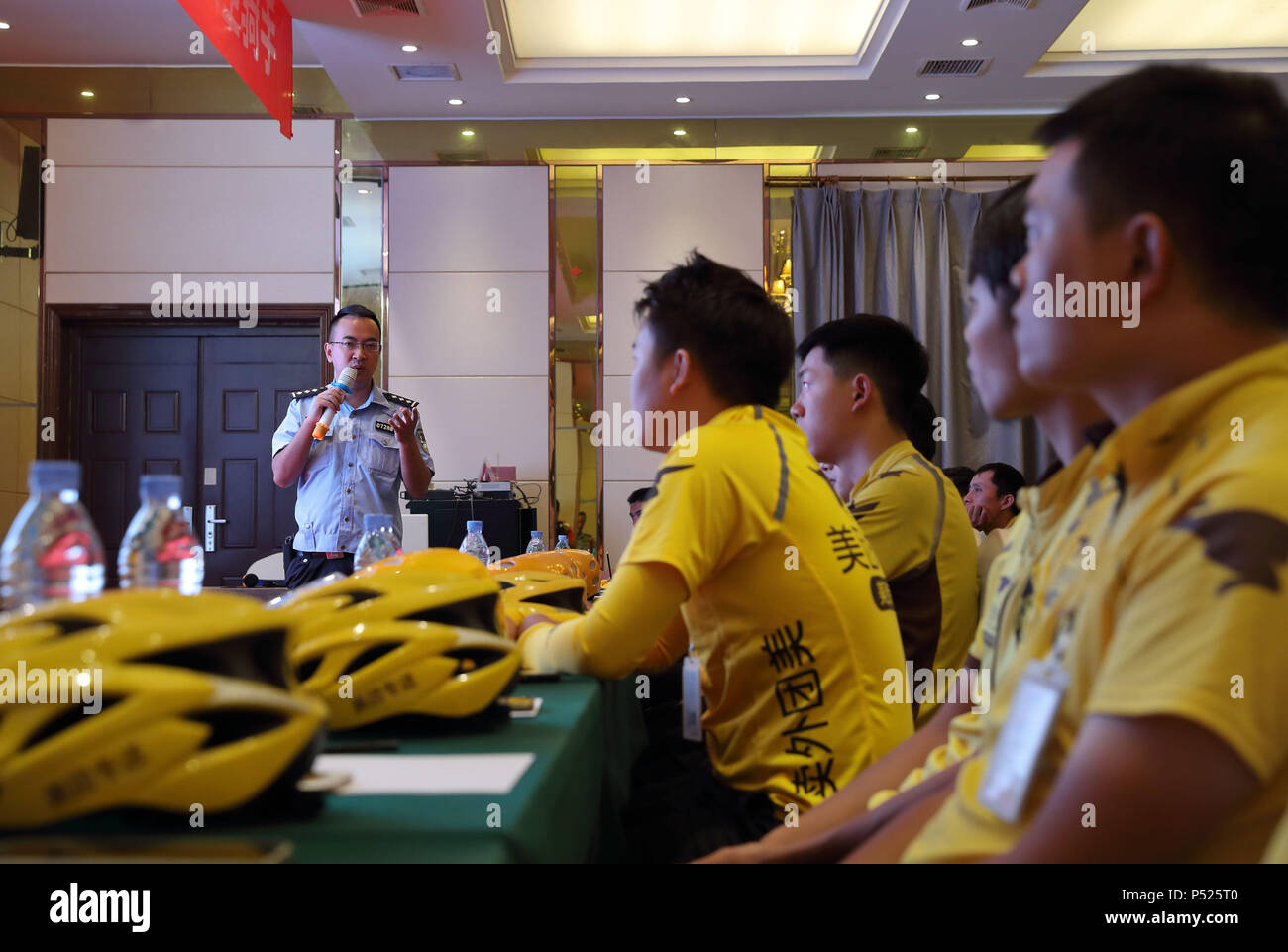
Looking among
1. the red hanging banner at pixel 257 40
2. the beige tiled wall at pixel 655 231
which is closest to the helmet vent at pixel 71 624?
the red hanging banner at pixel 257 40

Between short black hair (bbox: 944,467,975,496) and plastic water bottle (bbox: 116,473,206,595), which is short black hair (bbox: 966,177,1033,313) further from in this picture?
short black hair (bbox: 944,467,975,496)

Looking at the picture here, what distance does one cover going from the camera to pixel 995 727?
0.83 m

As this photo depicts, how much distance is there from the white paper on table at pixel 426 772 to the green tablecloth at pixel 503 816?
0.02 metres

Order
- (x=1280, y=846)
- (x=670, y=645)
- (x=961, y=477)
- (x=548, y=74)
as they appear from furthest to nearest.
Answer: (x=548, y=74) < (x=961, y=477) < (x=670, y=645) < (x=1280, y=846)

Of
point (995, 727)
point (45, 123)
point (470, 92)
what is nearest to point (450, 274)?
point (470, 92)

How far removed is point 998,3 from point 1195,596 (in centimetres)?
490

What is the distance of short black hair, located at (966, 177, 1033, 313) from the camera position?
3.56ft

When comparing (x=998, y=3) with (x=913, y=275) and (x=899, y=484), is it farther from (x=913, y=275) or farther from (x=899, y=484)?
(x=899, y=484)

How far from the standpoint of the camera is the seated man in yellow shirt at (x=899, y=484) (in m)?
2.06

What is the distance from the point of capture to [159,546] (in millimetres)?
1326

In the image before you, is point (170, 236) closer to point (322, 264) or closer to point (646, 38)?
point (322, 264)

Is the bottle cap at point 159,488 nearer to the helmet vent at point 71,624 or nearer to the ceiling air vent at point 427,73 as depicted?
the helmet vent at point 71,624

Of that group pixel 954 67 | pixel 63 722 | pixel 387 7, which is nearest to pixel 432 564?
pixel 63 722
